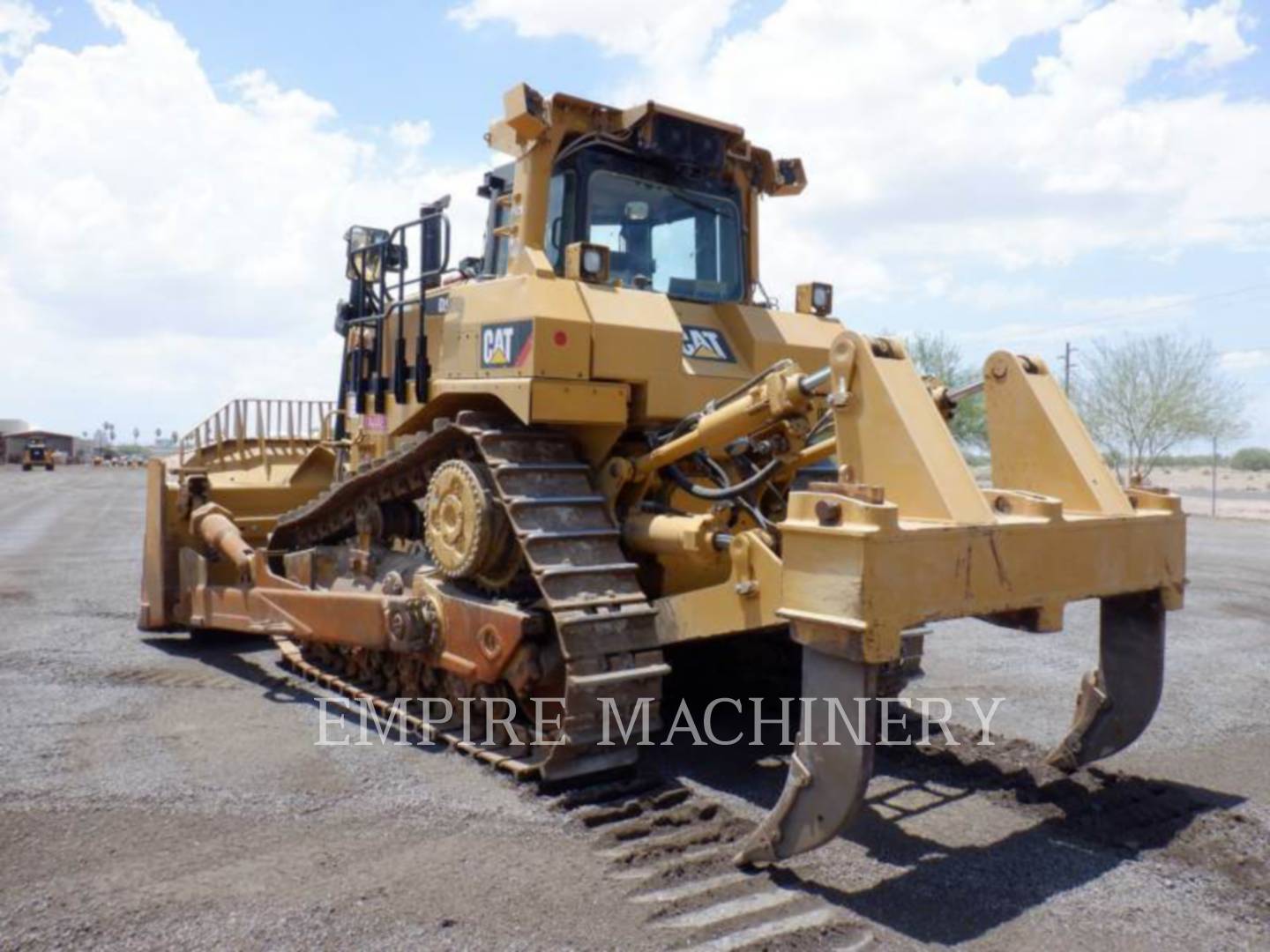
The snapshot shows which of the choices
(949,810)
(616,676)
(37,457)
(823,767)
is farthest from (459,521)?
(37,457)

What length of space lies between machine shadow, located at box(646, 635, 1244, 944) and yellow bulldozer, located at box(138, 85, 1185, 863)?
281 mm

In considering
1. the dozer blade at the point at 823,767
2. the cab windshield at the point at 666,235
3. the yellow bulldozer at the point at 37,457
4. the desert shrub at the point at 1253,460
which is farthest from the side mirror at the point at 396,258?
the desert shrub at the point at 1253,460

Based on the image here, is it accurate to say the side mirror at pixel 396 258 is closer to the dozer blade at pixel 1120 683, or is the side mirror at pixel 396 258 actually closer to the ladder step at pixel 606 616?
the ladder step at pixel 606 616

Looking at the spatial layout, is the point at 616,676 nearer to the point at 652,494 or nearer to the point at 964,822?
the point at 652,494

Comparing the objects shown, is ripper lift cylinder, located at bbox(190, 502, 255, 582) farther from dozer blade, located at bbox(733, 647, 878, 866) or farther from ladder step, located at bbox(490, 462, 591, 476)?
dozer blade, located at bbox(733, 647, 878, 866)

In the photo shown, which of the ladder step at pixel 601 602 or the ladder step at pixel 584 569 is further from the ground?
the ladder step at pixel 584 569

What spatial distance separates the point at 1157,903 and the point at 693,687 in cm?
320

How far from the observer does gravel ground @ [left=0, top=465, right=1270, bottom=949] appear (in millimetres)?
3730

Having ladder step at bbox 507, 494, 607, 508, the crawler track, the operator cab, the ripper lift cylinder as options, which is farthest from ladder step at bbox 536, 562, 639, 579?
the ripper lift cylinder

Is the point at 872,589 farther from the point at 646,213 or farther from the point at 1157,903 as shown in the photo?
the point at 646,213

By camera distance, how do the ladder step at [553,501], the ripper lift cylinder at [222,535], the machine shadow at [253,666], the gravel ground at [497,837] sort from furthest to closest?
the ripper lift cylinder at [222,535]
the machine shadow at [253,666]
the ladder step at [553,501]
the gravel ground at [497,837]

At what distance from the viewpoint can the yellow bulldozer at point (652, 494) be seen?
12.9ft

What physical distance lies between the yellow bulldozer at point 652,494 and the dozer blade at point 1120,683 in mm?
12

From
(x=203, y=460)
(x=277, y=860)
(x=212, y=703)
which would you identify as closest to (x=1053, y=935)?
(x=277, y=860)
